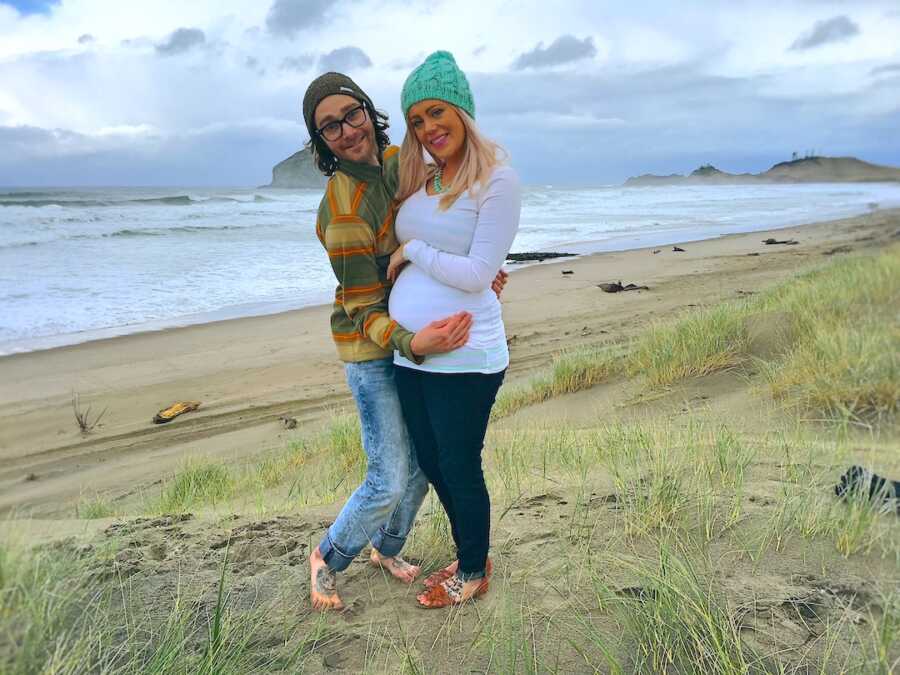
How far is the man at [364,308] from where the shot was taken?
2.36 meters

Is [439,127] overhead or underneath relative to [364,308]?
overhead

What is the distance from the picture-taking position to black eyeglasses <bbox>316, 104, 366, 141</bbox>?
7.85 ft

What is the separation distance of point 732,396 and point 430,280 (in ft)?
13.8

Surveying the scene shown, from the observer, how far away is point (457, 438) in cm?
241

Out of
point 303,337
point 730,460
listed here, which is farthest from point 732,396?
point 303,337

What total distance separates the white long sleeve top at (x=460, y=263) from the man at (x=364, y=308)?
61 millimetres

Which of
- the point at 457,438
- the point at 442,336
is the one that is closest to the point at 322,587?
the point at 457,438

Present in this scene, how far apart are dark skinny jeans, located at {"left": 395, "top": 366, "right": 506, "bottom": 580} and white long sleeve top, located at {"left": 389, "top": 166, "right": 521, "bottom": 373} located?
63 mm

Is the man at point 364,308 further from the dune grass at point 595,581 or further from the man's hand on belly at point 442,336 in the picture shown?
the dune grass at point 595,581

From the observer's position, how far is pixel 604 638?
7.25 ft

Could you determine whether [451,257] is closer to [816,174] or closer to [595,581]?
[595,581]

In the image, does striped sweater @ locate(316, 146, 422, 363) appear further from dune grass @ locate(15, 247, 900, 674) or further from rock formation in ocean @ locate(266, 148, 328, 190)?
rock formation in ocean @ locate(266, 148, 328, 190)

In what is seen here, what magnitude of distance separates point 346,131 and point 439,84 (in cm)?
38

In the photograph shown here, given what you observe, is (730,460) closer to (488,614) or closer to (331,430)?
(488,614)
